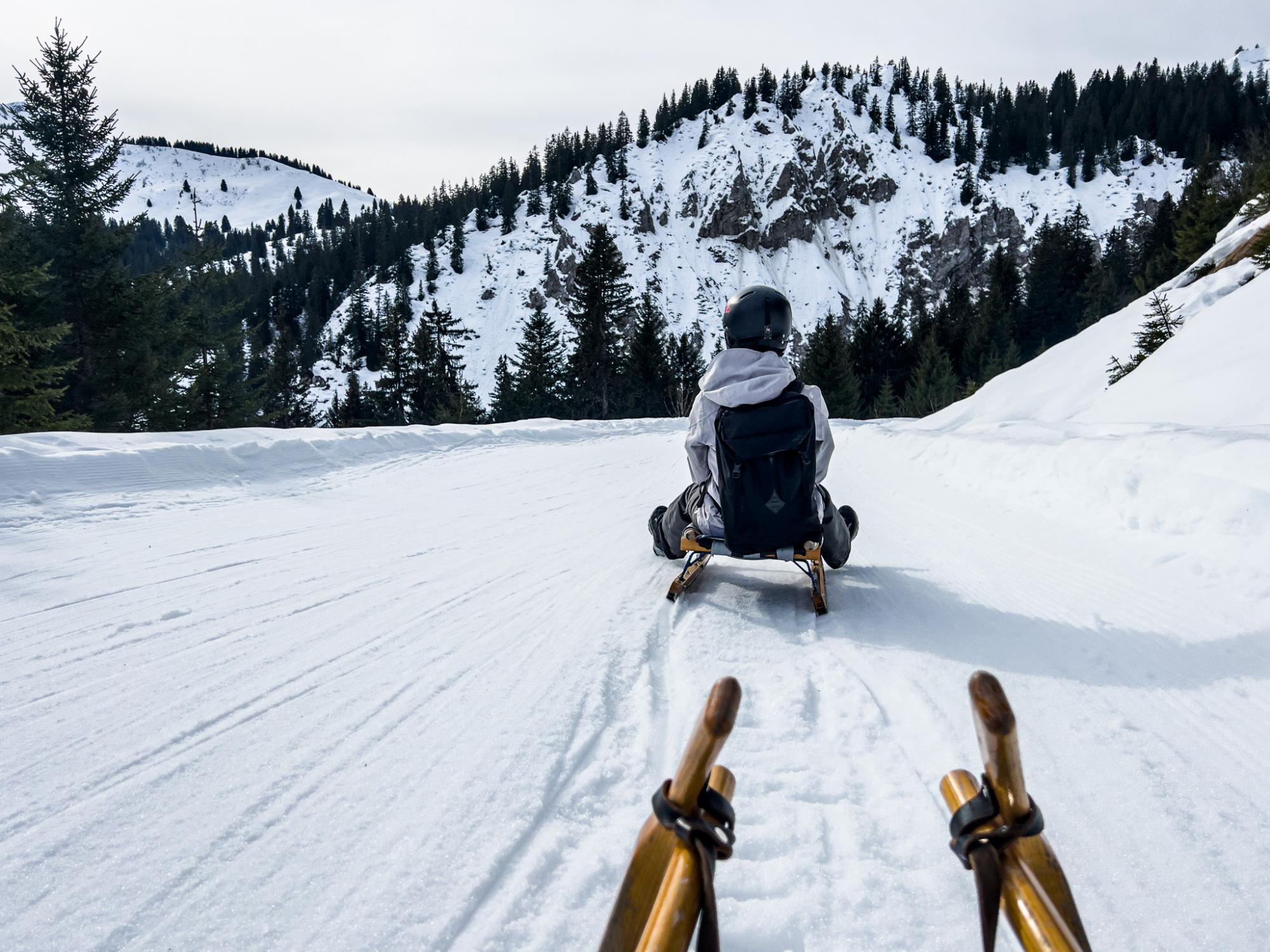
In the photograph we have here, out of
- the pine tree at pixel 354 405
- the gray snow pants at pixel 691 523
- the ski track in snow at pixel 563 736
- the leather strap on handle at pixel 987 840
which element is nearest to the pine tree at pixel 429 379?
the pine tree at pixel 354 405

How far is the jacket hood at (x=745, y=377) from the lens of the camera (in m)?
2.95

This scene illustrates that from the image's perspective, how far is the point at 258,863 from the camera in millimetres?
1395

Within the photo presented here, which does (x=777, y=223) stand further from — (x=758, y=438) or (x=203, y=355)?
(x=758, y=438)

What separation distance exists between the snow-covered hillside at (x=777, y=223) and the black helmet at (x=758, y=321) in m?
99.0

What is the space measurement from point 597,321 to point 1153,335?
25.1 meters

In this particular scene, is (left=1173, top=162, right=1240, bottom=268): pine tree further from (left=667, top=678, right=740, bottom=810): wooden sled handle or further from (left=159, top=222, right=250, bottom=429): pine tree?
(left=159, top=222, right=250, bottom=429): pine tree

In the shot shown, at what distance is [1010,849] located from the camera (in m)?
0.87

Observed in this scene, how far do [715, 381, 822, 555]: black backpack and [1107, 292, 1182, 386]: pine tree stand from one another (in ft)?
40.9

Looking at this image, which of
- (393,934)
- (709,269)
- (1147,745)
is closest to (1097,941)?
(1147,745)

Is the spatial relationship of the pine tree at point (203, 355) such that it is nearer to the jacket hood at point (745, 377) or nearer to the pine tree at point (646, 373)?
the jacket hood at point (745, 377)

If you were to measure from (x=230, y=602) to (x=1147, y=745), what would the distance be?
11.5 feet

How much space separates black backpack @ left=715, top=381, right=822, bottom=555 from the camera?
113 inches

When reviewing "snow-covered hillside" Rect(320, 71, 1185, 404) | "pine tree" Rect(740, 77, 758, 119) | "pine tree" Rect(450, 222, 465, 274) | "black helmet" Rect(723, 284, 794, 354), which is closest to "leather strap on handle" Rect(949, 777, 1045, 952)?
"black helmet" Rect(723, 284, 794, 354)

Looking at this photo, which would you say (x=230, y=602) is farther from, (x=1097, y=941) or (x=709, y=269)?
→ (x=709, y=269)
